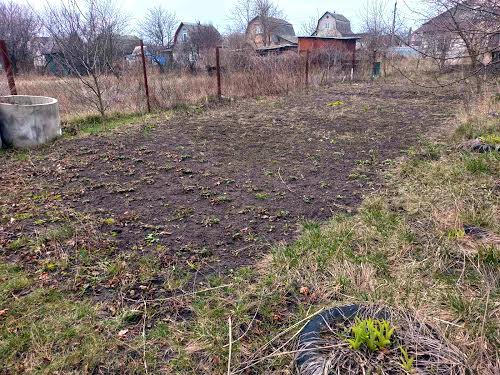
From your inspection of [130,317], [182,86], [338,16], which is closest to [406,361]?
[130,317]

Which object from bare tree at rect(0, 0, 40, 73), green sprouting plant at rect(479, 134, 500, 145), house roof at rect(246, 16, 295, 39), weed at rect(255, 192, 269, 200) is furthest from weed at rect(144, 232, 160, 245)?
house roof at rect(246, 16, 295, 39)

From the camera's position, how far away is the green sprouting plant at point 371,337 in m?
1.63

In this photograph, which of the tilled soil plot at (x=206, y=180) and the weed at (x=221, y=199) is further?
the weed at (x=221, y=199)

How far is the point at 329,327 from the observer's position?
179cm

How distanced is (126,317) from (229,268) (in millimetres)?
815

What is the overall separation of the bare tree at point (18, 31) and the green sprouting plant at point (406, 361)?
2449 cm

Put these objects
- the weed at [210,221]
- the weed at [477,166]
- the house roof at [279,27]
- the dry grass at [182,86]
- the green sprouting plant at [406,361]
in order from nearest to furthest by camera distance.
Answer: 1. the green sprouting plant at [406,361]
2. the weed at [210,221]
3. the weed at [477,166]
4. the dry grass at [182,86]
5. the house roof at [279,27]

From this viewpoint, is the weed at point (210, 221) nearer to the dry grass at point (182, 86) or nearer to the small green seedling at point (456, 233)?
the small green seedling at point (456, 233)

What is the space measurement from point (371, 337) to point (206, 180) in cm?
312

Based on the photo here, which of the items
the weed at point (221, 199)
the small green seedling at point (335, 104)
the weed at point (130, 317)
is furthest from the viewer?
the small green seedling at point (335, 104)

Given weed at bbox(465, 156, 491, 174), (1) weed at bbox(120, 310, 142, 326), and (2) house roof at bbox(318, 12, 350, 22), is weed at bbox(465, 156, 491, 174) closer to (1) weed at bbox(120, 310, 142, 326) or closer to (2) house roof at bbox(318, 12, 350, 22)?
(1) weed at bbox(120, 310, 142, 326)

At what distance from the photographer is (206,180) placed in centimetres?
443

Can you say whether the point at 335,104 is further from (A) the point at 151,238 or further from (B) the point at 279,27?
(B) the point at 279,27

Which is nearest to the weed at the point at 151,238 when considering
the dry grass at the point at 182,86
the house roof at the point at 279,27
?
the dry grass at the point at 182,86
